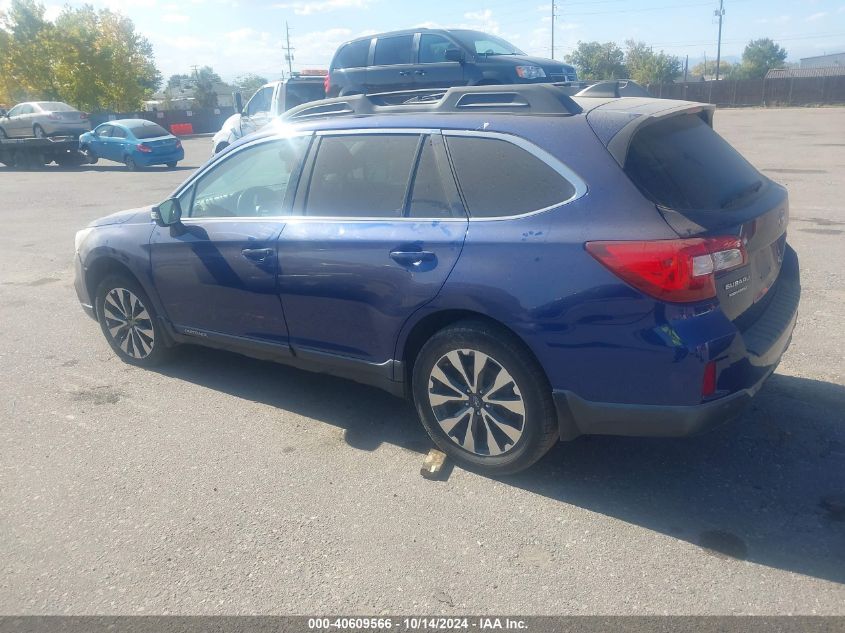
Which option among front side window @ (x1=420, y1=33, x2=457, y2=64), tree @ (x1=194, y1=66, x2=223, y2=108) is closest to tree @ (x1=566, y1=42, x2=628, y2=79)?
tree @ (x1=194, y1=66, x2=223, y2=108)

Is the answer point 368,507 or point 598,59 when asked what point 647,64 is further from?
point 368,507

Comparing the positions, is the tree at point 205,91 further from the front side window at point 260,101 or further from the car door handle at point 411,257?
the car door handle at point 411,257

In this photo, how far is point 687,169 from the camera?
11.1ft

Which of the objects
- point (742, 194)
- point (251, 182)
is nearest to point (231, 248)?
point (251, 182)

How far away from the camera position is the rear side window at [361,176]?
385 cm

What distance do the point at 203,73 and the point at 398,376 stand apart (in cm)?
14118

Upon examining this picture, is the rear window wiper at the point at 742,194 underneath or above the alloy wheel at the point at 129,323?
above

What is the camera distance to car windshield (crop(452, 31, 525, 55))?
11.5 meters

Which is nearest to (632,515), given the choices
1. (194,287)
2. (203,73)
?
(194,287)

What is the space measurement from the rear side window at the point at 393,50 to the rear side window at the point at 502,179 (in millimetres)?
8865

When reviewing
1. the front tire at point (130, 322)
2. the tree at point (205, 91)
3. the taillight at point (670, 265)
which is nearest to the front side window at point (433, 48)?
the front tire at point (130, 322)

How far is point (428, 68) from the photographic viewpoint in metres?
11.6

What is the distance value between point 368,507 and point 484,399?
763 mm

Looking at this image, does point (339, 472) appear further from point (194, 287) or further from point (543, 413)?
point (194, 287)
